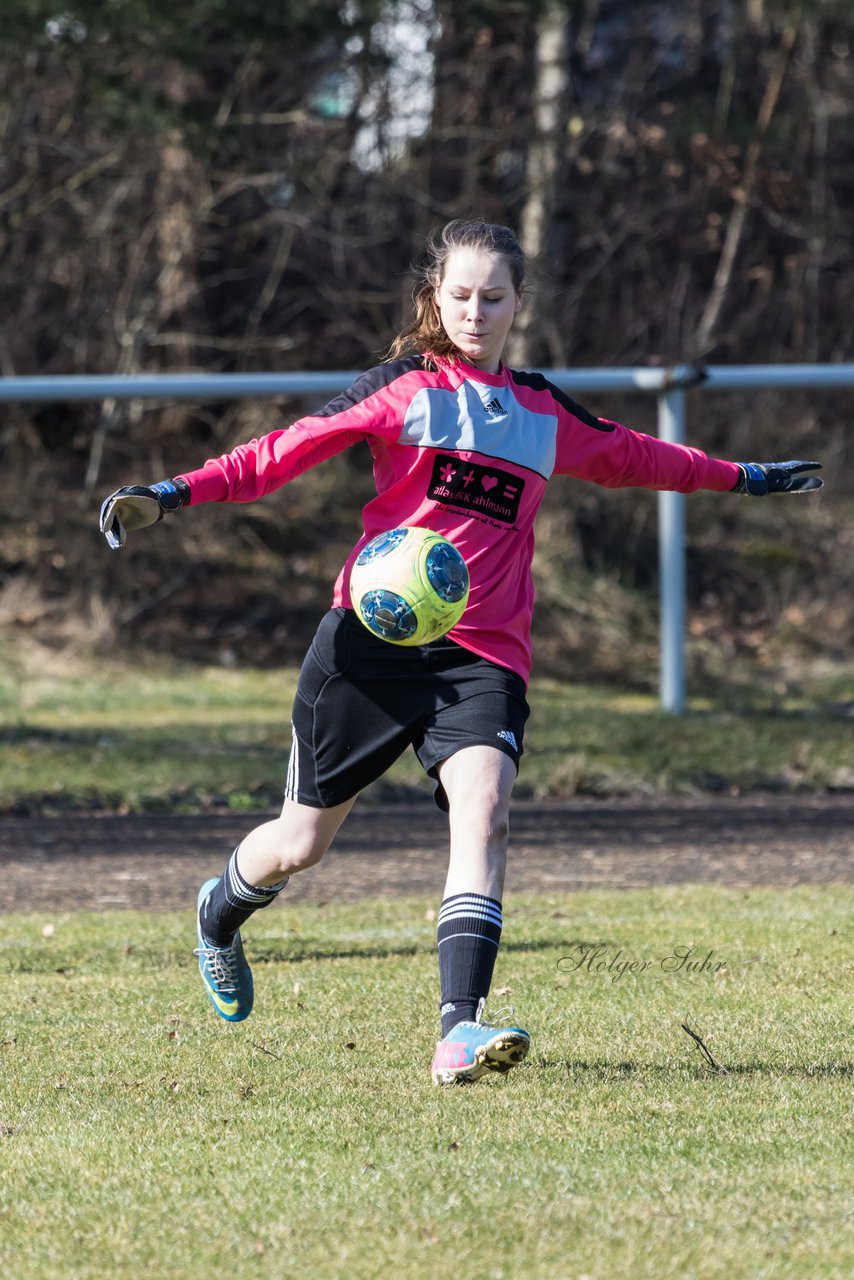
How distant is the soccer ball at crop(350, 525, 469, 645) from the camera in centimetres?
420

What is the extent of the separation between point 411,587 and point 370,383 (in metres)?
0.64

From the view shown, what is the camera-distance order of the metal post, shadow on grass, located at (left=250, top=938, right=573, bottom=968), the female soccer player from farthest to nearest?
the metal post, shadow on grass, located at (left=250, top=938, right=573, bottom=968), the female soccer player

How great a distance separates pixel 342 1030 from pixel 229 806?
5.11 metres

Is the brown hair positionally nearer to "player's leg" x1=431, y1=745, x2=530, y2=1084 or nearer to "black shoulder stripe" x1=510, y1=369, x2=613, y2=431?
"black shoulder stripe" x1=510, y1=369, x2=613, y2=431

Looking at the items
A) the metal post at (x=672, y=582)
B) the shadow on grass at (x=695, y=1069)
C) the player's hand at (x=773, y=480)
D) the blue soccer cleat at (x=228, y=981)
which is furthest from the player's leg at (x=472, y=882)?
the metal post at (x=672, y=582)

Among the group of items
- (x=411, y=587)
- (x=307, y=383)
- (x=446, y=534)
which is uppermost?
(x=307, y=383)

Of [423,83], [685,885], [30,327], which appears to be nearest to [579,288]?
[423,83]

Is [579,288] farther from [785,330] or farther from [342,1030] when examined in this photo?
[342,1030]

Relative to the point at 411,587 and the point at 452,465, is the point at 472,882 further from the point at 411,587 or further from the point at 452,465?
the point at 452,465

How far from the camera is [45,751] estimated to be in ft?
34.5

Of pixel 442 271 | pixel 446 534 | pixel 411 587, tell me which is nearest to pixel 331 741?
pixel 411 587

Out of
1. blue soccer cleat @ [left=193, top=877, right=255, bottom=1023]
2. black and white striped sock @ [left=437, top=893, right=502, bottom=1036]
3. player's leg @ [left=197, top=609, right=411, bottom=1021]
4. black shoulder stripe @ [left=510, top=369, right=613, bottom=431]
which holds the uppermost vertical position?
black shoulder stripe @ [left=510, top=369, right=613, bottom=431]

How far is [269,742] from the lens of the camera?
36.5 feet
